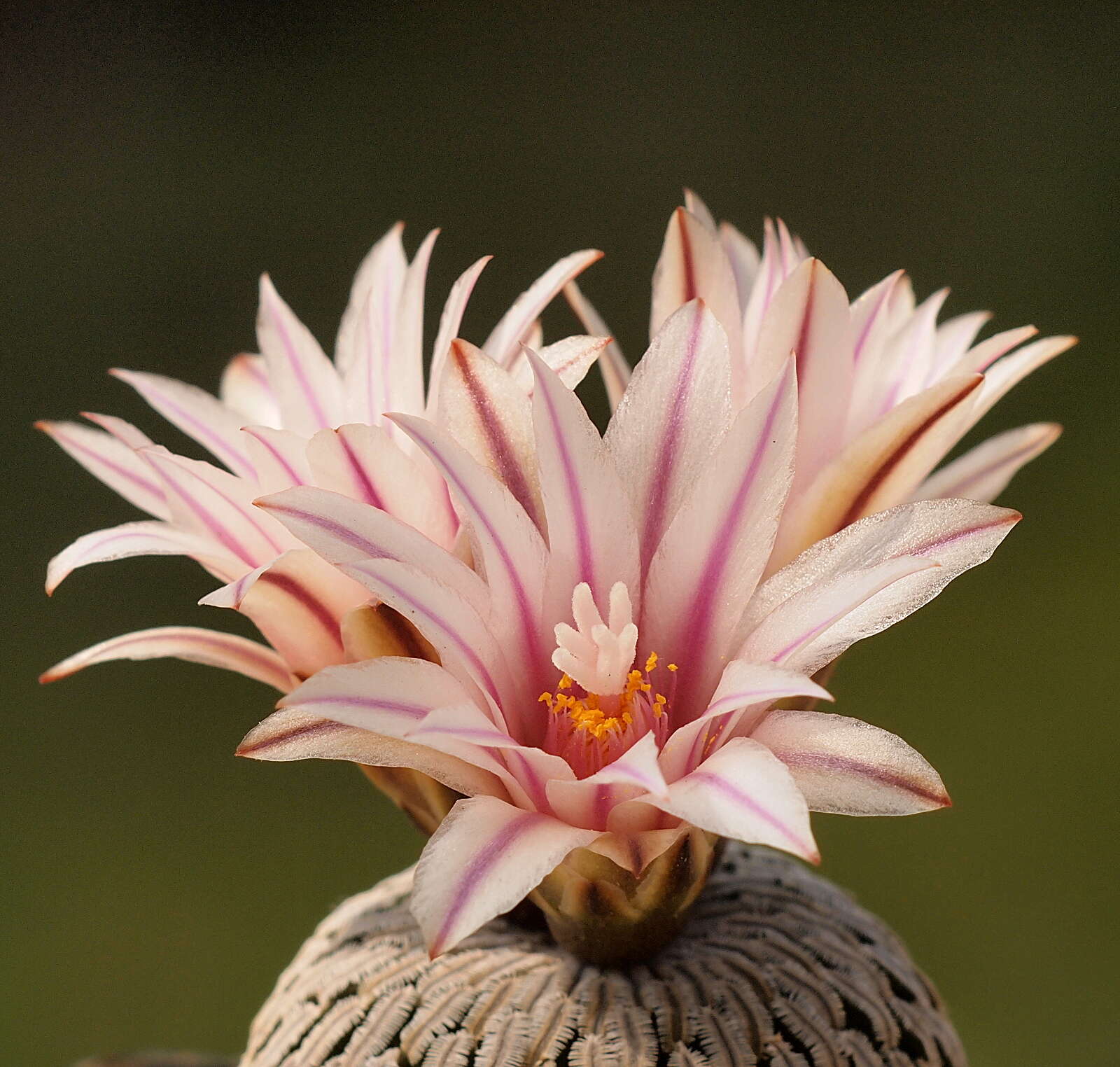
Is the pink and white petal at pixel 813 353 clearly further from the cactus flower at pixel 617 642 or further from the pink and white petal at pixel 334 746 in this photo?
the pink and white petal at pixel 334 746

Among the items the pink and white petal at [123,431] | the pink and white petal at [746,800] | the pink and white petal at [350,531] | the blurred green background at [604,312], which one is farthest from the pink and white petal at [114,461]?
the blurred green background at [604,312]

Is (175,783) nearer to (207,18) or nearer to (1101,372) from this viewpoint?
(207,18)

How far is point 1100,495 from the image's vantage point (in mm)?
1633

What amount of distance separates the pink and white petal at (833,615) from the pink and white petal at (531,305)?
0.42 feet

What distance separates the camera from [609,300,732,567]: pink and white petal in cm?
42

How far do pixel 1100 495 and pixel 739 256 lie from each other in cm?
122

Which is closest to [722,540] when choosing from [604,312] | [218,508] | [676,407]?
[676,407]

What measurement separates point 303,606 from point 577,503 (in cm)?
9

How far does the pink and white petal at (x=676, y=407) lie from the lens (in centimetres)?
42

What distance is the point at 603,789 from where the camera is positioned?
39 cm

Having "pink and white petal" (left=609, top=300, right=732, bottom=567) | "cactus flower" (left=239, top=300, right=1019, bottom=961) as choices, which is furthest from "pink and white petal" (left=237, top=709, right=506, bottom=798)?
"pink and white petal" (left=609, top=300, right=732, bottom=567)

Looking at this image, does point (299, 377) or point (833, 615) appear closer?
point (833, 615)

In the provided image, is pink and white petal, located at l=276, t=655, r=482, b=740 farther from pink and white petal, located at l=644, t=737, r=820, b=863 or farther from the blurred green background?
the blurred green background

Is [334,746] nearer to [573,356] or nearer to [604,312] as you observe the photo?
[573,356]
